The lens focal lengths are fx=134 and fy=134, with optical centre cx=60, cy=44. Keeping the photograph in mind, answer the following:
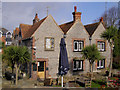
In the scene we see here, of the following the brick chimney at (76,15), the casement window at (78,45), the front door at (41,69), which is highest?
the brick chimney at (76,15)

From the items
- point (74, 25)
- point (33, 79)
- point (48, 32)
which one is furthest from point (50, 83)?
point (74, 25)

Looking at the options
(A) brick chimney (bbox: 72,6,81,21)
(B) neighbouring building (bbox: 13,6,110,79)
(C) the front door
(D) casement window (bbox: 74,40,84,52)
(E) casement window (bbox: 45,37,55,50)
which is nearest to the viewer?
(B) neighbouring building (bbox: 13,6,110,79)

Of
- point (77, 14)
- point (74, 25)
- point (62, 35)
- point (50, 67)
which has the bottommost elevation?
point (50, 67)

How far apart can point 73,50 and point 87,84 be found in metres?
5.92

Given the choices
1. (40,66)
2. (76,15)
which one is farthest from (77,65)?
(76,15)

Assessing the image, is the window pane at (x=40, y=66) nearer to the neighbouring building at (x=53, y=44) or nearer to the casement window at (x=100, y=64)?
the neighbouring building at (x=53, y=44)

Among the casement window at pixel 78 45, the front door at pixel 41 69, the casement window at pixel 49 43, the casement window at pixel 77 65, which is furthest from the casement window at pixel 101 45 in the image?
the front door at pixel 41 69

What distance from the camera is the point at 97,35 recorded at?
760 inches

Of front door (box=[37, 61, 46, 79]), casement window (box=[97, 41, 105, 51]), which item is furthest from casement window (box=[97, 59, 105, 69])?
front door (box=[37, 61, 46, 79])

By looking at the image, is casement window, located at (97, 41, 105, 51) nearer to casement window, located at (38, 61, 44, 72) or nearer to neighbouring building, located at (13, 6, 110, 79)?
neighbouring building, located at (13, 6, 110, 79)

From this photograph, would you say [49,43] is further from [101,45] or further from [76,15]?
[101,45]

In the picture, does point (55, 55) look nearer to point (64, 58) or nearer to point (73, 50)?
point (73, 50)

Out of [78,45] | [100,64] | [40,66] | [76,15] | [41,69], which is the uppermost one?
[76,15]

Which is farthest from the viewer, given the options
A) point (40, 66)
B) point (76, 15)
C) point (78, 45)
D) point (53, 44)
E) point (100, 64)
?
point (100, 64)
